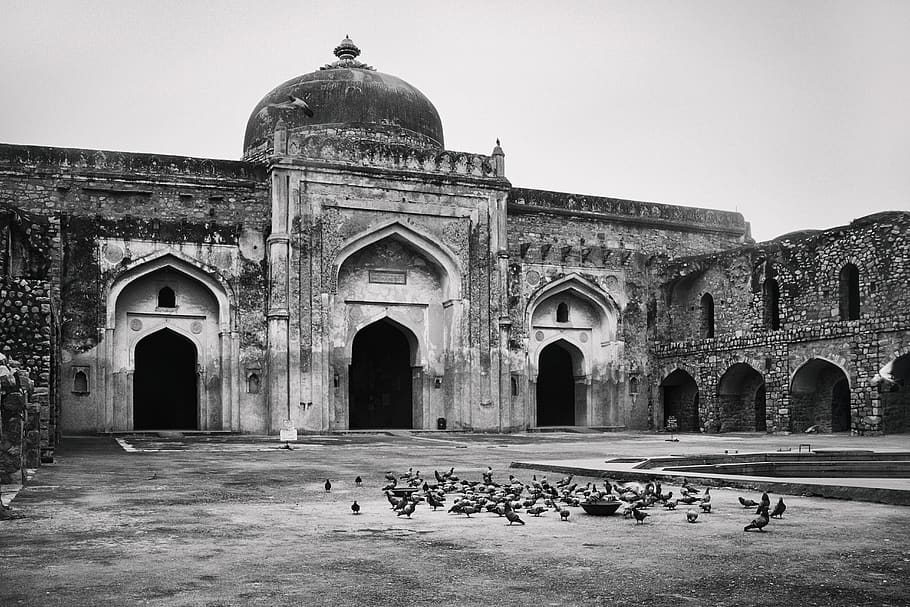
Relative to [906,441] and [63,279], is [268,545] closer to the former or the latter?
[906,441]

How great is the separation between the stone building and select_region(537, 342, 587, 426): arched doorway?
1.97m

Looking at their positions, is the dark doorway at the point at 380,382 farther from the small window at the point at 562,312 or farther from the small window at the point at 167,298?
the small window at the point at 167,298

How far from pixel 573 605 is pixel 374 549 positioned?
1.48 meters

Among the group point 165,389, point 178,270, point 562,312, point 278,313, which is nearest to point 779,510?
point 278,313

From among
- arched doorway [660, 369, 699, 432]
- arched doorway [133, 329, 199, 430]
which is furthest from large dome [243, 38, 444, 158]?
arched doorway [660, 369, 699, 432]

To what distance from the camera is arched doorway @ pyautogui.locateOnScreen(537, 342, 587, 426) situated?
25281 millimetres

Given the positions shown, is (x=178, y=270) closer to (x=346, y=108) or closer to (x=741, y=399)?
(x=346, y=108)

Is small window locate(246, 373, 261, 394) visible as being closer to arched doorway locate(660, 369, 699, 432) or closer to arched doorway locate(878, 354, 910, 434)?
arched doorway locate(660, 369, 699, 432)

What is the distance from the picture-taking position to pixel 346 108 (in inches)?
878

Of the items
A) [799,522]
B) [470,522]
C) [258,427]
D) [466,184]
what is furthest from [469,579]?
[466,184]

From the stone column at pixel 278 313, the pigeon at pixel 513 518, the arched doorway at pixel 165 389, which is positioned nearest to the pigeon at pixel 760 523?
the pigeon at pixel 513 518

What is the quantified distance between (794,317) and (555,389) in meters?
7.13

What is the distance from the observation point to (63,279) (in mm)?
18453

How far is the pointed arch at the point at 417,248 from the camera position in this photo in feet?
66.4
